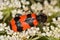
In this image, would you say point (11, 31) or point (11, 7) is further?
point (11, 7)

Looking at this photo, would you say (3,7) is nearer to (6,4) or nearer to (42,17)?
(6,4)

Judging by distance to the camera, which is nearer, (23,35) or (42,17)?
(23,35)

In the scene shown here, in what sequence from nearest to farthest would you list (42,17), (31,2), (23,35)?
(23,35) < (42,17) < (31,2)

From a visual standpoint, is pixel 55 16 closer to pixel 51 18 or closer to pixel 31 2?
pixel 51 18

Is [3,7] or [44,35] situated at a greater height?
[3,7]

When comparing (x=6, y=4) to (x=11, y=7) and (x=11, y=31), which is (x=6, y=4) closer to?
(x=11, y=7)

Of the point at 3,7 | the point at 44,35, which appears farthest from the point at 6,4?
the point at 44,35

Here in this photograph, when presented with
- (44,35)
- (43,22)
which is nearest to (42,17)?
(43,22)

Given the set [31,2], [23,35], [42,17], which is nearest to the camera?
[23,35]

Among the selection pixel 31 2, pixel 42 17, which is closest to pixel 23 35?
pixel 42 17
